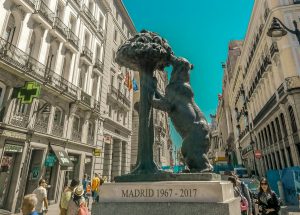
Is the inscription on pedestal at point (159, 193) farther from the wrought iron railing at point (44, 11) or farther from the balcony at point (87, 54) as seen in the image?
the balcony at point (87, 54)

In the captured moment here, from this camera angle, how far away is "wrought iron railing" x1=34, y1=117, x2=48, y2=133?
1417 centimetres

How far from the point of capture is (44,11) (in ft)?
51.1

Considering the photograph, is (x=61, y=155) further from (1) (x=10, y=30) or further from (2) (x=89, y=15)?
(2) (x=89, y=15)

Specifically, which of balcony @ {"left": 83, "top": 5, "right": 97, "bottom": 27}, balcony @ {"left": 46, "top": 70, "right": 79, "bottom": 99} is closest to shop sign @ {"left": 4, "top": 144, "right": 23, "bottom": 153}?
balcony @ {"left": 46, "top": 70, "right": 79, "bottom": 99}

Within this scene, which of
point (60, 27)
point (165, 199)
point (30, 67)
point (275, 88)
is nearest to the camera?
point (165, 199)

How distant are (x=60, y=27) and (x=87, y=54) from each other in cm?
438

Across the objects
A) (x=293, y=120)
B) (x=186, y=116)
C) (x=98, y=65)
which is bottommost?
(x=186, y=116)

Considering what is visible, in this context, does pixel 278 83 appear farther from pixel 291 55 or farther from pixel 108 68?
pixel 108 68

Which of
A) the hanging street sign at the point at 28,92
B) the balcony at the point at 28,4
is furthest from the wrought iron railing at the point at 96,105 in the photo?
the balcony at the point at 28,4

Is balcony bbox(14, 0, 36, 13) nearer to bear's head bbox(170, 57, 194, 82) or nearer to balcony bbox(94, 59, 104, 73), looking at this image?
balcony bbox(94, 59, 104, 73)

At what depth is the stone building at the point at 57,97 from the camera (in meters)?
12.4

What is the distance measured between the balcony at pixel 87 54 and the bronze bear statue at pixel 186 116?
1707cm

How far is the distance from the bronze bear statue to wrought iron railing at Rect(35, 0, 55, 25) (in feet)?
45.1

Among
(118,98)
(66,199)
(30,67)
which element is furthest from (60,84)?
(66,199)
